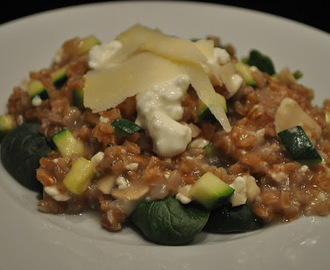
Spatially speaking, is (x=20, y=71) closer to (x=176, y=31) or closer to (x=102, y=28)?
(x=102, y=28)

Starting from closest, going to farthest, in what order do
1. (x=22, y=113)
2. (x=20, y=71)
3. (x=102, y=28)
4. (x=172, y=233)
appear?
(x=172, y=233) < (x=22, y=113) < (x=20, y=71) < (x=102, y=28)

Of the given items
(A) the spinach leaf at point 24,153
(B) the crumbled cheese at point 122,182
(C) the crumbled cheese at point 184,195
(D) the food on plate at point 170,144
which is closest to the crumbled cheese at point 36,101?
(D) the food on plate at point 170,144

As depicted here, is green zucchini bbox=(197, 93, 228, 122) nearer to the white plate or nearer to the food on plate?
the food on plate

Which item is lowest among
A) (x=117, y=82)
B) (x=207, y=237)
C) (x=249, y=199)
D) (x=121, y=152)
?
(x=207, y=237)

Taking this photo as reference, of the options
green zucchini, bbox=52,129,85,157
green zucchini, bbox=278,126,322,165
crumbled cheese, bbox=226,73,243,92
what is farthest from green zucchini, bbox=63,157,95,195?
green zucchini, bbox=278,126,322,165

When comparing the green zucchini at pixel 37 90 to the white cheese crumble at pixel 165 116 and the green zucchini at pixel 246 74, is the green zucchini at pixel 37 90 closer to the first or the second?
the white cheese crumble at pixel 165 116

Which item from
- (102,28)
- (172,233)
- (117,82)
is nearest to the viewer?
(172,233)

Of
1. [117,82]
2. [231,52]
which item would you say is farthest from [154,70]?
[231,52]

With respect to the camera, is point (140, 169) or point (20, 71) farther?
point (20, 71)
